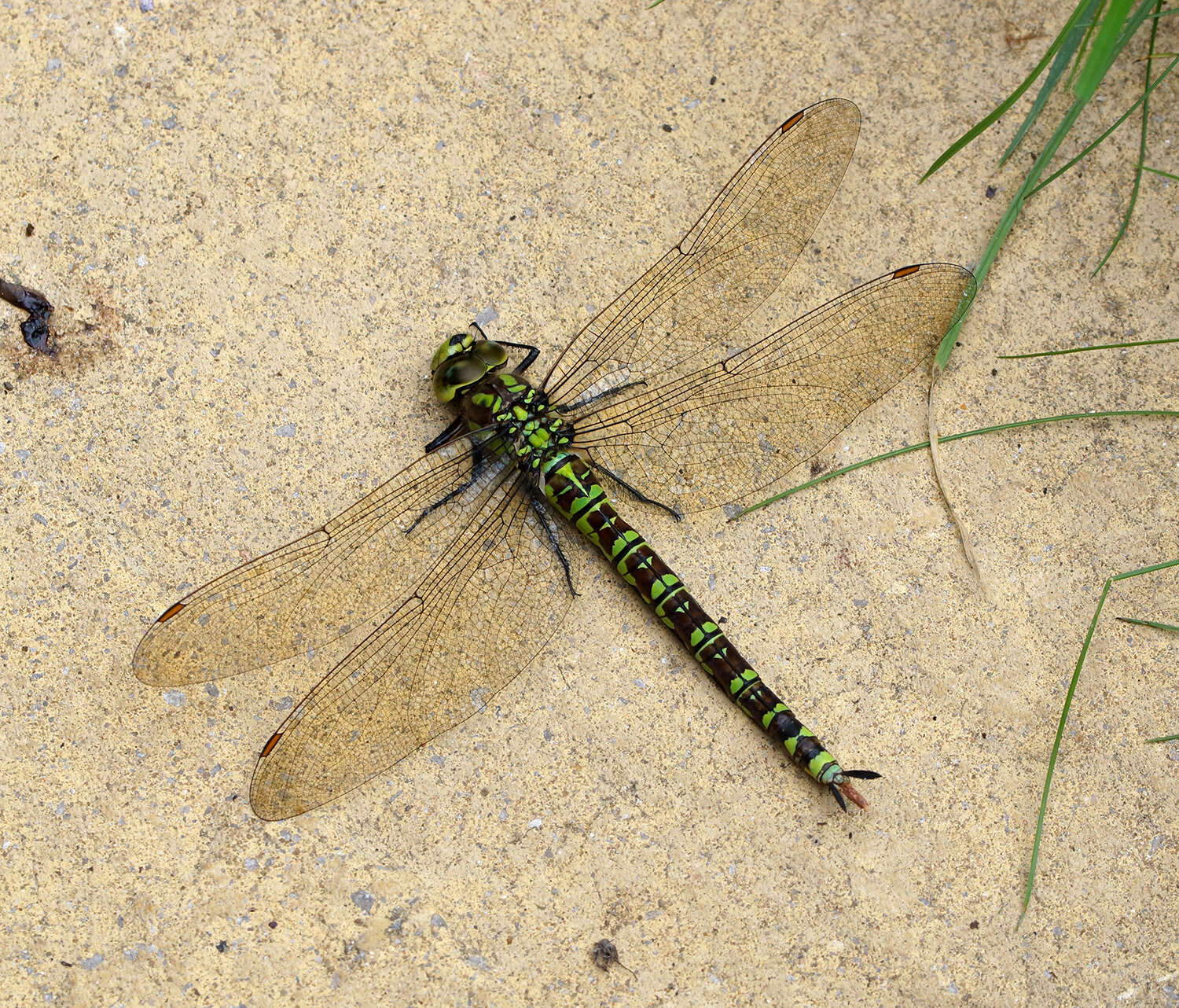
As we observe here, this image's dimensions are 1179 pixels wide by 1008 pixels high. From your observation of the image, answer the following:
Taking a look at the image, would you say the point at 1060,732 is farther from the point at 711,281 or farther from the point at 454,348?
the point at 454,348

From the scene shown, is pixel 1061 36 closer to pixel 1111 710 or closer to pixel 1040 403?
pixel 1040 403

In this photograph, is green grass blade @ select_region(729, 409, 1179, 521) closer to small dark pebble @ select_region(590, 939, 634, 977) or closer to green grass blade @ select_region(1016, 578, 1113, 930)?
green grass blade @ select_region(1016, 578, 1113, 930)

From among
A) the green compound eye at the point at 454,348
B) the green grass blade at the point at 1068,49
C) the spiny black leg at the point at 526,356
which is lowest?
the green grass blade at the point at 1068,49

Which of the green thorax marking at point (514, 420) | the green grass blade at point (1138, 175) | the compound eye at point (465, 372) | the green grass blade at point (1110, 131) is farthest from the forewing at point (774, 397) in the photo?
the green grass blade at point (1138, 175)

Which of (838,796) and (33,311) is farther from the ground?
(33,311)

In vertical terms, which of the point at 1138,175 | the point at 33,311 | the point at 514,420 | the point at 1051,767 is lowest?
the point at 1051,767

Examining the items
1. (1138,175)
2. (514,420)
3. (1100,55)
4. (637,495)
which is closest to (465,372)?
(514,420)

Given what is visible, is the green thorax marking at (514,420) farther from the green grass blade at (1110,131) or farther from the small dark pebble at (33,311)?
the green grass blade at (1110,131)
